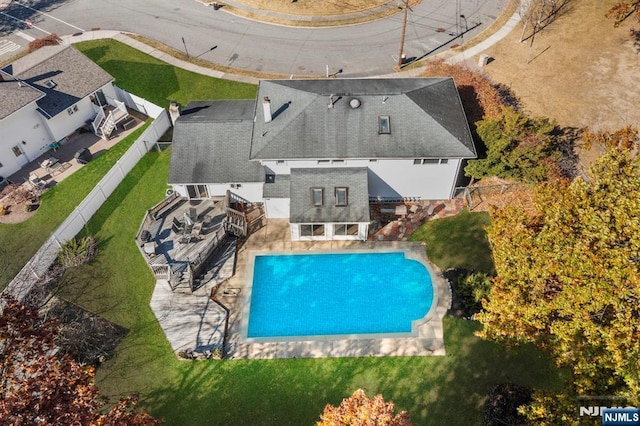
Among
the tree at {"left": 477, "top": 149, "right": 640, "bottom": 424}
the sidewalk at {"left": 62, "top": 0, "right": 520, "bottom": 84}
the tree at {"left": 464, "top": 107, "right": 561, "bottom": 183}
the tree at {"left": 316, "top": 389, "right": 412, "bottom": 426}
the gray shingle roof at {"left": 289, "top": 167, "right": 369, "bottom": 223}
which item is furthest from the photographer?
the sidewalk at {"left": 62, "top": 0, "right": 520, "bottom": 84}

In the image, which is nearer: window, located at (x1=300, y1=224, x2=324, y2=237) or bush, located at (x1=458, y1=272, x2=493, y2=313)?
bush, located at (x1=458, y1=272, x2=493, y2=313)

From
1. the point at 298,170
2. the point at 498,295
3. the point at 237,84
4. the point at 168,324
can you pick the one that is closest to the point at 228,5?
the point at 237,84

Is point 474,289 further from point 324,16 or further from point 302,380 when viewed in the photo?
point 324,16

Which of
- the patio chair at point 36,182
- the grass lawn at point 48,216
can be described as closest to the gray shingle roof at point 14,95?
the patio chair at point 36,182

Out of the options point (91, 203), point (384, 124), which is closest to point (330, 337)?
point (384, 124)

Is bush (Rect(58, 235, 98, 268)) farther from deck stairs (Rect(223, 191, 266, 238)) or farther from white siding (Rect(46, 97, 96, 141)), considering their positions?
white siding (Rect(46, 97, 96, 141))

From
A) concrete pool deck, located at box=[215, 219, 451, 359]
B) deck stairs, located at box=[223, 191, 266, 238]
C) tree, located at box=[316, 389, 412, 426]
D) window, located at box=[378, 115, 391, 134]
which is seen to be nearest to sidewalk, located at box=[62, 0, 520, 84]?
window, located at box=[378, 115, 391, 134]
